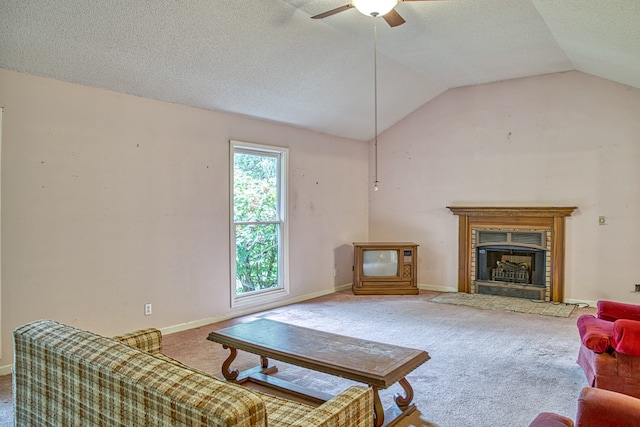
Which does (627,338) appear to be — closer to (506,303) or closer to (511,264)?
(506,303)

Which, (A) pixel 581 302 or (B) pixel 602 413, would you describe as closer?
(B) pixel 602 413

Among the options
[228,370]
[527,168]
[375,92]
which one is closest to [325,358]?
[228,370]

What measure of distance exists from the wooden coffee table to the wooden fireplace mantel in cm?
392

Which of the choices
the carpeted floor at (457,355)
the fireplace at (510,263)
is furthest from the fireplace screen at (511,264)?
the carpeted floor at (457,355)

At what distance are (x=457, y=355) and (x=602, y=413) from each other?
232 cm

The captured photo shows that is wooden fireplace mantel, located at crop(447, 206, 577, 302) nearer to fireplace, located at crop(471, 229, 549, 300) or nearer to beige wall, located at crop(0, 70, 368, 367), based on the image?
fireplace, located at crop(471, 229, 549, 300)

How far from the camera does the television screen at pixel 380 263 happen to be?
6492 mm

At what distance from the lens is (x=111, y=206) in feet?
13.2

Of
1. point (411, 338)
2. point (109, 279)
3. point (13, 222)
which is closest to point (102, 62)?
point (13, 222)

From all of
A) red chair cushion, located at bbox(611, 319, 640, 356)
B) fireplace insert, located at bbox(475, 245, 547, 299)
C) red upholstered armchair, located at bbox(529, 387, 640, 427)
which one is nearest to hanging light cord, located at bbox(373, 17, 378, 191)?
fireplace insert, located at bbox(475, 245, 547, 299)

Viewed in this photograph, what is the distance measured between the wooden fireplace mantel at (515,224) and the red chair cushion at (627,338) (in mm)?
3395

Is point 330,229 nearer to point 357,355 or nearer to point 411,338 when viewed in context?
point 411,338

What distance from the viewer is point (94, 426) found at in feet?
5.38

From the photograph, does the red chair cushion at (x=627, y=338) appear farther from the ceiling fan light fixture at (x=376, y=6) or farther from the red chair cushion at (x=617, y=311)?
the ceiling fan light fixture at (x=376, y=6)
